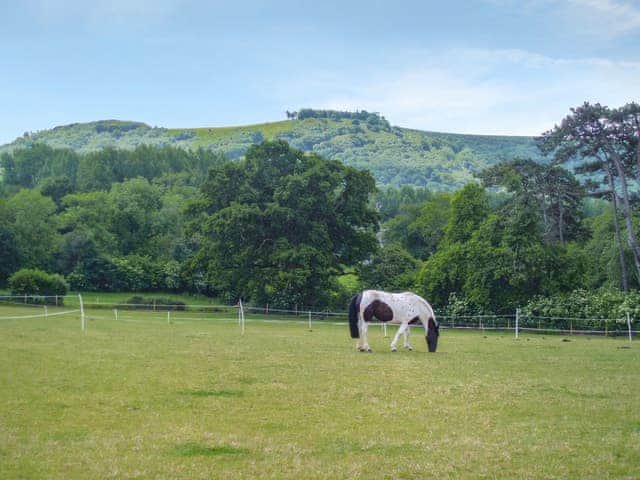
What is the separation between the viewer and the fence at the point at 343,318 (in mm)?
38625

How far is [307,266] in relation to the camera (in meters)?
47.4

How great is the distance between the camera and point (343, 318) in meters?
49.2

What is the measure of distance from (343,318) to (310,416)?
38.0m

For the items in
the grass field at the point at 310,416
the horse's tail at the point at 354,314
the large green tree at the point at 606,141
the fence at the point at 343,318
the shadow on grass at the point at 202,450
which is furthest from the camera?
the large green tree at the point at 606,141

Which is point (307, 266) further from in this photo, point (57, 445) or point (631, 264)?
point (57, 445)

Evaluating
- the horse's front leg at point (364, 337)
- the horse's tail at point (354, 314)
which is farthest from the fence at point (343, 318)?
the horse's front leg at point (364, 337)

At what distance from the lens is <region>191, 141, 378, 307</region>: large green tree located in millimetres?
48562

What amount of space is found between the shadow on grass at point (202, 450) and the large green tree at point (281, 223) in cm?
3775

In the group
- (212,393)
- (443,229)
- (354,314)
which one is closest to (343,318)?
(443,229)

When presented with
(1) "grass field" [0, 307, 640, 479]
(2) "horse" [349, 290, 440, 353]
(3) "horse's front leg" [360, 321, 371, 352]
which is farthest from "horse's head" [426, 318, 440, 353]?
(1) "grass field" [0, 307, 640, 479]

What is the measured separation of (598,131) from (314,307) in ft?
77.1

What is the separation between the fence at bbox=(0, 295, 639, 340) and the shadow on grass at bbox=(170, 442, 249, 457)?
894 inches

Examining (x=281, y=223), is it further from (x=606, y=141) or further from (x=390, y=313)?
(x=390, y=313)

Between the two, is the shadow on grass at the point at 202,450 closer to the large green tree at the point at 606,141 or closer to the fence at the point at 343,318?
the fence at the point at 343,318
